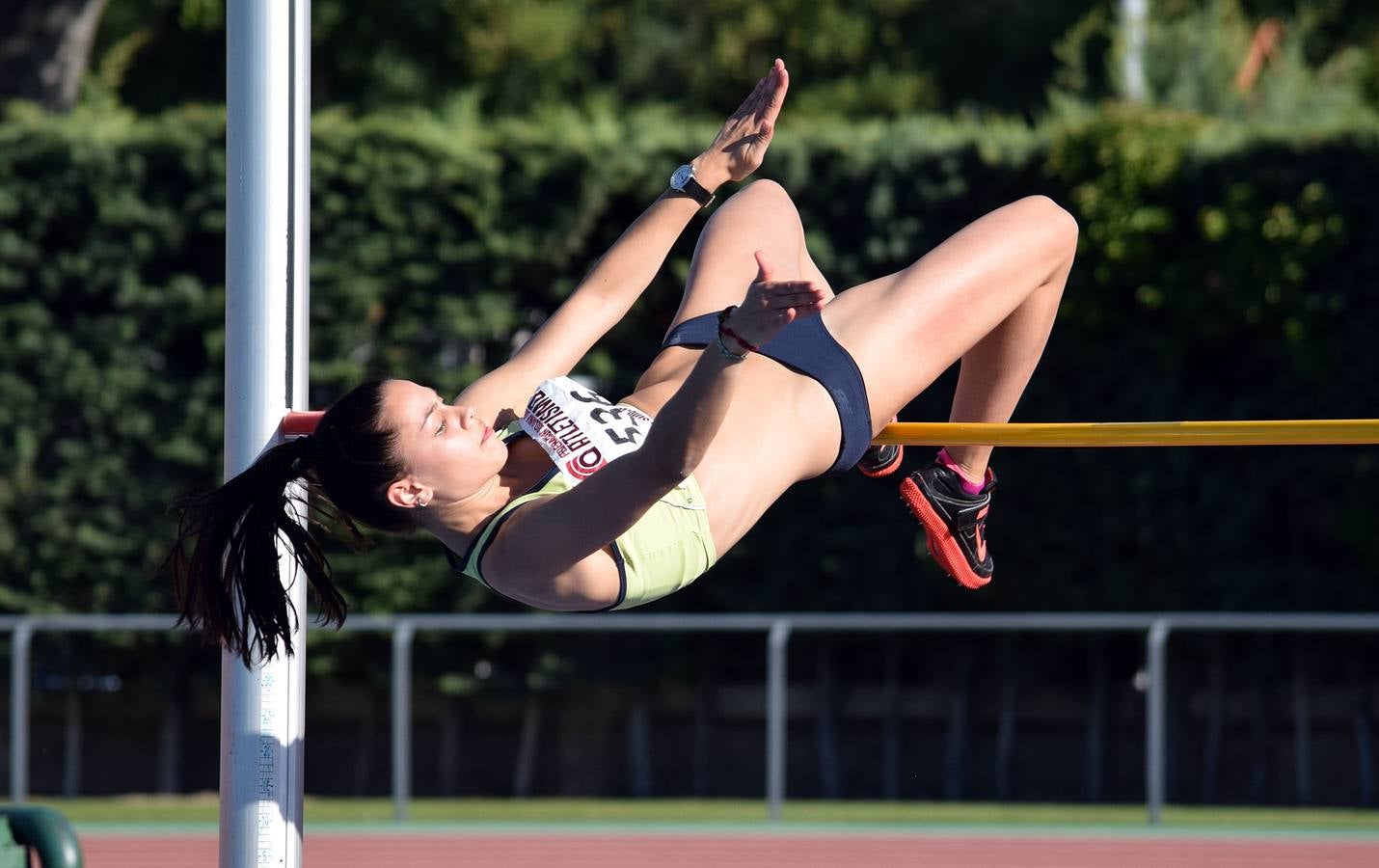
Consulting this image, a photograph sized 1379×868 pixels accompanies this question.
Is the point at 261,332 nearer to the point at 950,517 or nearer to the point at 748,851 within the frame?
the point at 950,517

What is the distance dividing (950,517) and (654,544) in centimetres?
99

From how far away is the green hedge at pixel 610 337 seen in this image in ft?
28.6

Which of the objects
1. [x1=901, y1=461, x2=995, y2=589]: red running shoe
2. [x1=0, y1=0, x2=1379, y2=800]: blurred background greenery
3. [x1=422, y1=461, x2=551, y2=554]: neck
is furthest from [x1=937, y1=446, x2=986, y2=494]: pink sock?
[x1=0, y1=0, x2=1379, y2=800]: blurred background greenery

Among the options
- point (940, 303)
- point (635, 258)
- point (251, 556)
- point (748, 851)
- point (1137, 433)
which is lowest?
point (748, 851)

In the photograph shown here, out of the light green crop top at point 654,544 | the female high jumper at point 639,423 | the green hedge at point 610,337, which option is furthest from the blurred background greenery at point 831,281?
the light green crop top at point 654,544

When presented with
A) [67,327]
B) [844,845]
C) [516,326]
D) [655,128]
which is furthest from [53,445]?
[844,845]

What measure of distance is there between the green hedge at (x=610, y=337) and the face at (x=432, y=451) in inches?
208

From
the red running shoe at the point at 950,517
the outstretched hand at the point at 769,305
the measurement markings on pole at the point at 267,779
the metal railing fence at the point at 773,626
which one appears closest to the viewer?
the outstretched hand at the point at 769,305

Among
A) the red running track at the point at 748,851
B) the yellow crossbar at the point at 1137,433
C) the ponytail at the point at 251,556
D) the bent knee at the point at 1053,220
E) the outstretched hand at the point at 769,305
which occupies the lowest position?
the red running track at the point at 748,851

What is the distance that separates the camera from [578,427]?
359 centimetres

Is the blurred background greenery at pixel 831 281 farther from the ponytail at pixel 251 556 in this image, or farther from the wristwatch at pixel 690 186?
the ponytail at pixel 251 556

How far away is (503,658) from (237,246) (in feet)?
Result: 17.9

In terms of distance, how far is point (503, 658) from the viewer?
360 inches

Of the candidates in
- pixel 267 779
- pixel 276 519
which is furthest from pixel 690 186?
pixel 267 779
